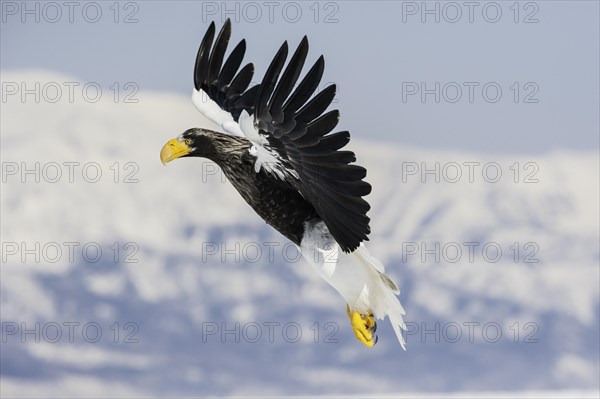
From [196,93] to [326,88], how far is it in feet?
5.38

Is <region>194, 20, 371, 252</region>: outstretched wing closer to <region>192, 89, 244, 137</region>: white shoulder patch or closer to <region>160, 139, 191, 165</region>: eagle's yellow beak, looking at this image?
<region>160, 139, 191, 165</region>: eagle's yellow beak

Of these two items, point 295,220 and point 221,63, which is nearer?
point 295,220

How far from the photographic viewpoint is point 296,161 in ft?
18.9

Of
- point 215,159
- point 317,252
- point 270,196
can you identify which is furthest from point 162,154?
point 317,252

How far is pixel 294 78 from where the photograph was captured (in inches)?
216

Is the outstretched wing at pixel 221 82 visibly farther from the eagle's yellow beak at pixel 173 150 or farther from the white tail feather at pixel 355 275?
the white tail feather at pixel 355 275

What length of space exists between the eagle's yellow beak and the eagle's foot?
1.60 m

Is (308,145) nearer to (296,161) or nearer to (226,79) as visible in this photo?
(296,161)

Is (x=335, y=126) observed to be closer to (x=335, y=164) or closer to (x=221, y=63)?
(x=335, y=164)

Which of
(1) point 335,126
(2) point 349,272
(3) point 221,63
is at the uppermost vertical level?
(3) point 221,63

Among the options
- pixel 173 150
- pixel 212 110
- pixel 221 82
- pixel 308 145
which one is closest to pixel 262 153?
pixel 308 145

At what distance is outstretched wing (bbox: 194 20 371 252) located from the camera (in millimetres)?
5500

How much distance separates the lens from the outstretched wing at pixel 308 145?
5.50 m

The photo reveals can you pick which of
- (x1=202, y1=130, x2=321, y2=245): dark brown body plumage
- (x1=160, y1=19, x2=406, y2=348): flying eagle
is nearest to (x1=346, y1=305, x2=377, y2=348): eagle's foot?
(x1=160, y1=19, x2=406, y2=348): flying eagle
